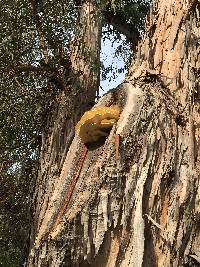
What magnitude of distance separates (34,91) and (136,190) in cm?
435

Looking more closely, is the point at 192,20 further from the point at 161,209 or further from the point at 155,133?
the point at 161,209

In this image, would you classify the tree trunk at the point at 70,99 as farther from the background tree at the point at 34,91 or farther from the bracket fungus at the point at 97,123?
the bracket fungus at the point at 97,123

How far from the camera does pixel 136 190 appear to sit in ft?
8.38

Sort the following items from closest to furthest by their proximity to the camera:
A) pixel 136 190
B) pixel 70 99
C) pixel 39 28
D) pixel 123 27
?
pixel 136 190 → pixel 70 99 → pixel 39 28 → pixel 123 27

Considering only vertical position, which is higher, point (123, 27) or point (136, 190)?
point (123, 27)

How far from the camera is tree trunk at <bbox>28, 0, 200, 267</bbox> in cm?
243

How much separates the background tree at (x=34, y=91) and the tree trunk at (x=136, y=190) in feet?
8.98

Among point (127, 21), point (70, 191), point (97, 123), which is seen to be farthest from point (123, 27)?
point (70, 191)

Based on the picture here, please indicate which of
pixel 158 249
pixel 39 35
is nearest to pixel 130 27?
pixel 39 35

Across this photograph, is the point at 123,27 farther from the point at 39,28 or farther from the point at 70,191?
the point at 70,191

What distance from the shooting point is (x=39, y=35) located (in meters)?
6.42

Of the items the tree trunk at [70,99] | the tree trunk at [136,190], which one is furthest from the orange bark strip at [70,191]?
the tree trunk at [70,99]

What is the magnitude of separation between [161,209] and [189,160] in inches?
12.6

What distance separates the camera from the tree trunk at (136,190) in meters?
2.43
